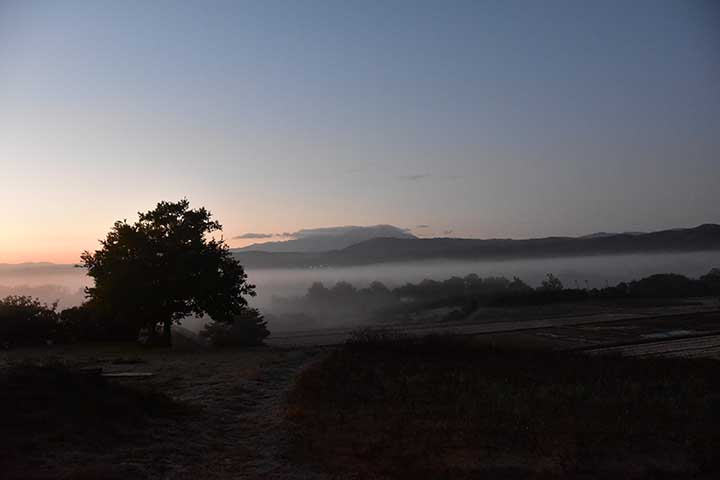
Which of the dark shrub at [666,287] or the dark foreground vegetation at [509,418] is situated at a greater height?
the dark foreground vegetation at [509,418]

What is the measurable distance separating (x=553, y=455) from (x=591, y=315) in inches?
1612

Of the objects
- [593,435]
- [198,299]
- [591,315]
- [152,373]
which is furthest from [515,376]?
[591,315]

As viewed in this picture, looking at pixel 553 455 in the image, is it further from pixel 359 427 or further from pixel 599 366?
pixel 599 366

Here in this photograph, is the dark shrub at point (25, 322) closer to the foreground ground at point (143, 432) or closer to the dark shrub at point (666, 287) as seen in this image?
the foreground ground at point (143, 432)

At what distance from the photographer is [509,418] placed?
12.1 m

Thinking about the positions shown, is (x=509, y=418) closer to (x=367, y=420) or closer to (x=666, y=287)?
(x=367, y=420)

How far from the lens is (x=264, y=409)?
45.8 feet

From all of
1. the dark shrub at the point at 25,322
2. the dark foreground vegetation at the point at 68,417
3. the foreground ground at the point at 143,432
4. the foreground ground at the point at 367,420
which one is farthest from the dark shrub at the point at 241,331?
the dark foreground vegetation at the point at 68,417

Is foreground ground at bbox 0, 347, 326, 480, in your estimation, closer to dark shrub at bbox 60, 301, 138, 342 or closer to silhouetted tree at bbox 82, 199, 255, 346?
silhouetted tree at bbox 82, 199, 255, 346

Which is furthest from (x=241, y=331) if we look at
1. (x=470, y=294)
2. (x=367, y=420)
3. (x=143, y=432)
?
(x=470, y=294)

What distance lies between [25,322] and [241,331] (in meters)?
14.8

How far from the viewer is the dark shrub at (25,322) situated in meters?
27.7

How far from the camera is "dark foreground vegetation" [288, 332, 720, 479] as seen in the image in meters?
9.36

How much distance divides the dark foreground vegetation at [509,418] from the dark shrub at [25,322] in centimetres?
1813
